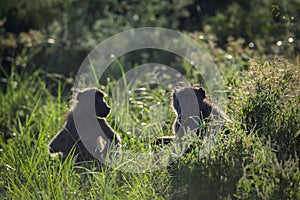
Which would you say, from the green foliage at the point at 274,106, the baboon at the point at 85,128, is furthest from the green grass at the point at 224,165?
the baboon at the point at 85,128

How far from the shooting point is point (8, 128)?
693 centimetres

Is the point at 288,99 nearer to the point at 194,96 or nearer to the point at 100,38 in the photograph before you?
the point at 194,96

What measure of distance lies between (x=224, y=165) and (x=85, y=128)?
6.06ft

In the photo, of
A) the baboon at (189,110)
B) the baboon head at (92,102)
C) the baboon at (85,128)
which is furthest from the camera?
the baboon head at (92,102)

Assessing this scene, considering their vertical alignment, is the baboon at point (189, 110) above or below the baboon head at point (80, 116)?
above

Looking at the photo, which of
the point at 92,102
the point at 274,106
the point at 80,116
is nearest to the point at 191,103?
the point at 274,106

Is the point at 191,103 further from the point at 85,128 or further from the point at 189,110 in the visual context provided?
the point at 85,128

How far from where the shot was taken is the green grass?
411 cm

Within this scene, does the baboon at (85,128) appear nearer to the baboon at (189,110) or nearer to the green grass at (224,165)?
the green grass at (224,165)

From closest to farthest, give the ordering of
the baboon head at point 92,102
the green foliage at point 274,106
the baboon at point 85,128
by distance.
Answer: the green foliage at point 274,106 → the baboon at point 85,128 → the baboon head at point 92,102

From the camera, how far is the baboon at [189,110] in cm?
508

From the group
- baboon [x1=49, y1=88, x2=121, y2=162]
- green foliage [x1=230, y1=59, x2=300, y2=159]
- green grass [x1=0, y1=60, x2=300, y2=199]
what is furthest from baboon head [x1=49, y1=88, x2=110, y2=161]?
green foliage [x1=230, y1=59, x2=300, y2=159]

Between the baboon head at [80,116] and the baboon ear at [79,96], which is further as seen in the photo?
the baboon ear at [79,96]

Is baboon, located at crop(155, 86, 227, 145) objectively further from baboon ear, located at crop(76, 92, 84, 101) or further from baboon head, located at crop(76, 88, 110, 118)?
baboon ear, located at crop(76, 92, 84, 101)
